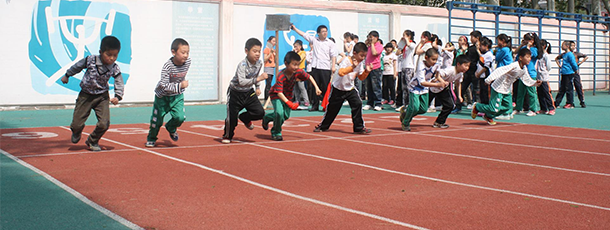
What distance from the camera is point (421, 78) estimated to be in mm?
11602

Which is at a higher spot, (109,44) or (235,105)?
(109,44)

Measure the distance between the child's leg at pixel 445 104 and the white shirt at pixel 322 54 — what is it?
3.86m

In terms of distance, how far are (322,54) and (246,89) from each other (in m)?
6.00

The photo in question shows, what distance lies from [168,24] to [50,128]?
7178mm

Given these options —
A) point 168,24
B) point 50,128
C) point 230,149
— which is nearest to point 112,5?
point 168,24

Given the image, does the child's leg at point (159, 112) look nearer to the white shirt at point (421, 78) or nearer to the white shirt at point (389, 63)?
the white shirt at point (421, 78)

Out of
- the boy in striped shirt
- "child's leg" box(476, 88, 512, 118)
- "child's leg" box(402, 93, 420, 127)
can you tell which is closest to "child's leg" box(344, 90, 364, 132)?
"child's leg" box(402, 93, 420, 127)

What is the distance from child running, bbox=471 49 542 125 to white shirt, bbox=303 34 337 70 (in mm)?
3884

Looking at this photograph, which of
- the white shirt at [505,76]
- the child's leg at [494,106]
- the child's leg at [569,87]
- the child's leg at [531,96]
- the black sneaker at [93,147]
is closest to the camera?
the black sneaker at [93,147]

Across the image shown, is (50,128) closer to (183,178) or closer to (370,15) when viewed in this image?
(183,178)

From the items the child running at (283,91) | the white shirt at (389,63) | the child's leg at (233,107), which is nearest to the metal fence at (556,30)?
the white shirt at (389,63)

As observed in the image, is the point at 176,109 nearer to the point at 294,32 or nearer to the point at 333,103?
the point at 333,103

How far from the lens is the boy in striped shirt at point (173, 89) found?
8750mm

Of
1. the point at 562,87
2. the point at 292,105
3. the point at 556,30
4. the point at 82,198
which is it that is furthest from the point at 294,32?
the point at 82,198
